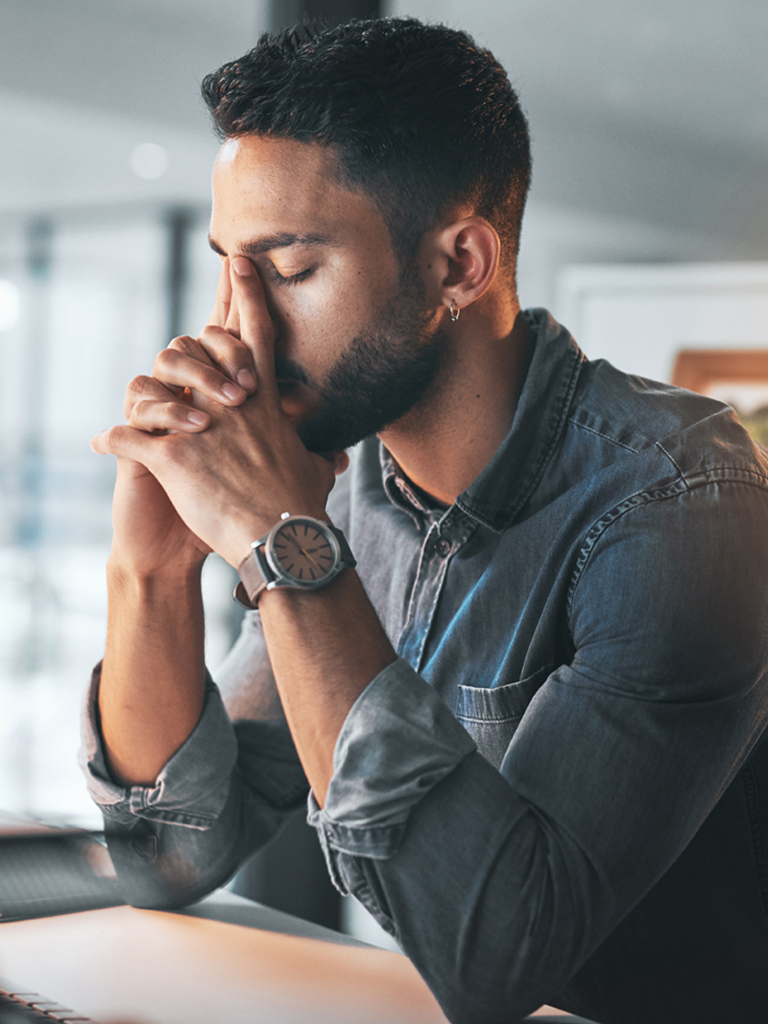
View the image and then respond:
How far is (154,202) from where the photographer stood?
8.63ft

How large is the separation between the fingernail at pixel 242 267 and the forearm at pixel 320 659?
40 centimetres

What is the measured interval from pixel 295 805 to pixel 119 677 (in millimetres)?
305

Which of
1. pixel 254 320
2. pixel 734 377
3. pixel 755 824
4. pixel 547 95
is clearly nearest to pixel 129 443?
pixel 254 320

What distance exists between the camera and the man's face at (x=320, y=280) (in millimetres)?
988

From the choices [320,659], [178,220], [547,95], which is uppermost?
[547,95]

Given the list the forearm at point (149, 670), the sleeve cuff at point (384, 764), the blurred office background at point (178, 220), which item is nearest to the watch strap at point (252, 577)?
the sleeve cuff at point (384, 764)

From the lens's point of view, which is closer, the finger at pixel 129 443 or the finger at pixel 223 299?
the finger at pixel 129 443

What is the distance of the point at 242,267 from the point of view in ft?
3.26

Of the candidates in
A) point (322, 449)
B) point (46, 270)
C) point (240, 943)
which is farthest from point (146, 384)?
point (46, 270)

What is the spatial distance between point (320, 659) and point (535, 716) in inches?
8.3

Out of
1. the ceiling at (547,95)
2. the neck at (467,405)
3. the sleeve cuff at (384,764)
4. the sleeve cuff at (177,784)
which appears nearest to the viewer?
the sleeve cuff at (384,764)

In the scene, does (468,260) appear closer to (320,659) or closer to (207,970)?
(320,659)

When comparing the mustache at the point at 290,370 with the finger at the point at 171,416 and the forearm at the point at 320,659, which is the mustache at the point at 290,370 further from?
the forearm at the point at 320,659

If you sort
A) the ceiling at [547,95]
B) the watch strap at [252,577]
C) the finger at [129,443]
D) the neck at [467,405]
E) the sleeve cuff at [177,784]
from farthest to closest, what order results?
the ceiling at [547,95] → the neck at [467,405] → the sleeve cuff at [177,784] → the finger at [129,443] → the watch strap at [252,577]
